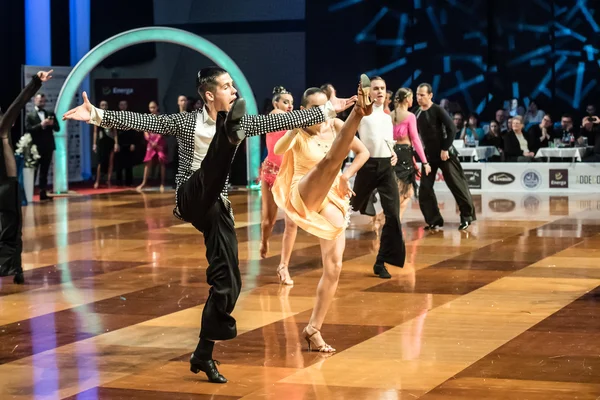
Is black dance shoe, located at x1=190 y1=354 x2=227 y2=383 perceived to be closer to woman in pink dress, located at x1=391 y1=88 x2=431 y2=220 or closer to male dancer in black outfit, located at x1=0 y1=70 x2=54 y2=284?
male dancer in black outfit, located at x1=0 y1=70 x2=54 y2=284

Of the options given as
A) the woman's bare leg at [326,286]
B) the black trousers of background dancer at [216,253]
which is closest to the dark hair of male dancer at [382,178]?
the woman's bare leg at [326,286]

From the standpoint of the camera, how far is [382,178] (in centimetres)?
1065

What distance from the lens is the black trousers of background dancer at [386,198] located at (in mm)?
10336

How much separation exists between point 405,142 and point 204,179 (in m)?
7.40

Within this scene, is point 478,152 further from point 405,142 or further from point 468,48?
point 405,142

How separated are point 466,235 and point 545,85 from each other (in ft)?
40.1

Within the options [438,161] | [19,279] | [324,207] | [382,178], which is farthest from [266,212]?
[438,161]

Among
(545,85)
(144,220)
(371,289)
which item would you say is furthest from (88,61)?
(371,289)

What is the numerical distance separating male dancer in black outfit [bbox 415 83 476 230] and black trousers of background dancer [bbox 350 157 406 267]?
11.3 ft

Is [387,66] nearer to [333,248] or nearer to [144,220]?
[144,220]

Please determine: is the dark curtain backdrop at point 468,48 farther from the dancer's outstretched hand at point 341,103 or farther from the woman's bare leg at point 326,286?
the dancer's outstretched hand at point 341,103

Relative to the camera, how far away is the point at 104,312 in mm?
8922

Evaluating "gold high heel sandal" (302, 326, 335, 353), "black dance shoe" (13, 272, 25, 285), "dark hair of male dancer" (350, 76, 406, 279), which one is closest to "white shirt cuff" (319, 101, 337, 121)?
"gold high heel sandal" (302, 326, 335, 353)

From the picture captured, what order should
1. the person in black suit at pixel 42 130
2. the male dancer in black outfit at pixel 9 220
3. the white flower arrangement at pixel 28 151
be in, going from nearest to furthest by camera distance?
1. the male dancer in black outfit at pixel 9 220
2. the white flower arrangement at pixel 28 151
3. the person in black suit at pixel 42 130
